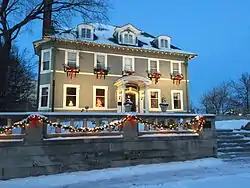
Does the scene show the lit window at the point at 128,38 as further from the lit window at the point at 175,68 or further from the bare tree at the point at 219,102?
the bare tree at the point at 219,102

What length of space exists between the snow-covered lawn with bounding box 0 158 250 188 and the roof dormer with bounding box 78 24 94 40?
1637 cm

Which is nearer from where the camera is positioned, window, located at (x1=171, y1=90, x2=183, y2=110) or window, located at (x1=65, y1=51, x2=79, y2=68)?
window, located at (x1=65, y1=51, x2=79, y2=68)

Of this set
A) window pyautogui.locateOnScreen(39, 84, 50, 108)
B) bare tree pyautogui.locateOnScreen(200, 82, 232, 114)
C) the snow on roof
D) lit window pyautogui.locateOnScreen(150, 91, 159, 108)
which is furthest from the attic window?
bare tree pyautogui.locateOnScreen(200, 82, 232, 114)

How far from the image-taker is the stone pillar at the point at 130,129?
31.0ft

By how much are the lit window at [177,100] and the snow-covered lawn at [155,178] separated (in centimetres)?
1561

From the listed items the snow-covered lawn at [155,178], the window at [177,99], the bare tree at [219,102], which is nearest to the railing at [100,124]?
the snow-covered lawn at [155,178]

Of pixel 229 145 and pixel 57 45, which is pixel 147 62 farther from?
pixel 229 145

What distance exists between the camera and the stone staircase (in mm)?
11241

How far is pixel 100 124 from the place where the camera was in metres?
9.55

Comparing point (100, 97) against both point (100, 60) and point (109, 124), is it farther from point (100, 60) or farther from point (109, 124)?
point (109, 124)

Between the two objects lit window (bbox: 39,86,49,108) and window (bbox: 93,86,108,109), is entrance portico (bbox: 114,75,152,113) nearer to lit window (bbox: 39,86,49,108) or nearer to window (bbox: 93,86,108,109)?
window (bbox: 93,86,108,109)

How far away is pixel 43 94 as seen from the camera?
2216 centimetres

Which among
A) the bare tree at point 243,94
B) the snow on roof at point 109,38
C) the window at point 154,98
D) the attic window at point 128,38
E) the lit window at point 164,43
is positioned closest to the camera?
the snow on roof at point 109,38

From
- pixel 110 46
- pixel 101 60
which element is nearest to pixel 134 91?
pixel 101 60
